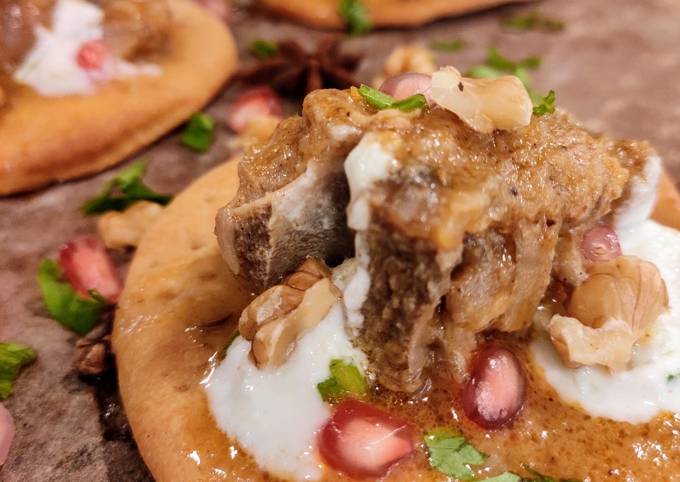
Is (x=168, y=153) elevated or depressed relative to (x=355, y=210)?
depressed

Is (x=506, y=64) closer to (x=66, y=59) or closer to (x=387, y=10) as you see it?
(x=387, y=10)

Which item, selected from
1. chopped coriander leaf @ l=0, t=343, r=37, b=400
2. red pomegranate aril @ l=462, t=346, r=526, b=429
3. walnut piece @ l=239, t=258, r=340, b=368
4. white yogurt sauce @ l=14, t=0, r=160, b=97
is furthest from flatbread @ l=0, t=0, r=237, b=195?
red pomegranate aril @ l=462, t=346, r=526, b=429

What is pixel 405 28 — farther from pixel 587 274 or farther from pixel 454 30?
pixel 587 274

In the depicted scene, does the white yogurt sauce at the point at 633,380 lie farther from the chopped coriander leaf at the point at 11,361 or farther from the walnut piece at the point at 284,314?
the chopped coriander leaf at the point at 11,361

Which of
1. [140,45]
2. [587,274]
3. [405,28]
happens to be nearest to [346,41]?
[405,28]

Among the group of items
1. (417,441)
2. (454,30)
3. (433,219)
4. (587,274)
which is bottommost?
(454,30)

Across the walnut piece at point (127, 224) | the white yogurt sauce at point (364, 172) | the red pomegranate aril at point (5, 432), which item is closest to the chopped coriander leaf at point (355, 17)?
the walnut piece at point (127, 224)
